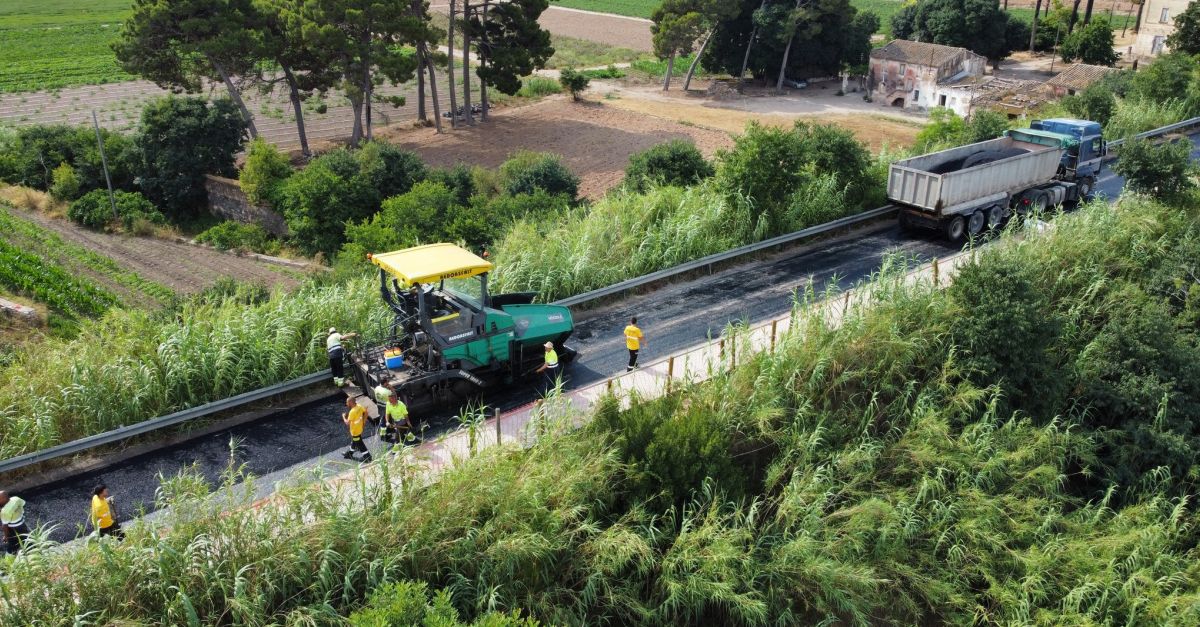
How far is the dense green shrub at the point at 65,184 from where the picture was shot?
38.0 metres

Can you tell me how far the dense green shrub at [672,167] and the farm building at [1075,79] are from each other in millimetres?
31445

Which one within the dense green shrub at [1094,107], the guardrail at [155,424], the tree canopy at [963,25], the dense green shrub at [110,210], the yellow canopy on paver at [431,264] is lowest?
the dense green shrub at [110,210]

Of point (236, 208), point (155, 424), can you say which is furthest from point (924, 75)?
point (155, 424)

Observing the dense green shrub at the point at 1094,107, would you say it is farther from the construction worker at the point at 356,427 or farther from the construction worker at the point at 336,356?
the construction worker at the point at 356,427

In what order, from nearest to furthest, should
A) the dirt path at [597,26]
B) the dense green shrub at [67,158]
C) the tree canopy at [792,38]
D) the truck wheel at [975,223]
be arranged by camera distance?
the truck wheel at [975,223] < the dense green shrub at [67,158] < the tree canopy at [792,38] < the dirt path at [597,26]

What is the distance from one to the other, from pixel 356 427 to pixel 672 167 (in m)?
16.5

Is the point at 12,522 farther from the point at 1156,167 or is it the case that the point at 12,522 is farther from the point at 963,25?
the point at 963,25

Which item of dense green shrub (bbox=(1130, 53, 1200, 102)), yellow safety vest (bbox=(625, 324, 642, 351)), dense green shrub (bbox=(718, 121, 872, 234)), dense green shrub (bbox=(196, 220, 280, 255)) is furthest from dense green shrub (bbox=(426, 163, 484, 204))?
dense green shrub (bbox=(1130, 53, 1200, 102))

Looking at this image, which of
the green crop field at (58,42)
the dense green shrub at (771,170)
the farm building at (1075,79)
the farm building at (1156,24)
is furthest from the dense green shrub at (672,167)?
the farm building at (1156,24)

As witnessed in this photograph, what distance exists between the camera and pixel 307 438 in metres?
13.0

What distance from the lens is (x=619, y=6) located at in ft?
339

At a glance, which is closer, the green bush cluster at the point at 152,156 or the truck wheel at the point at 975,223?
the truck wheel at the point at 975,223

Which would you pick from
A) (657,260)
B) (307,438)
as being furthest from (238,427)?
(657,260)

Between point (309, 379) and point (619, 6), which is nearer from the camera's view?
point (309, 379)
